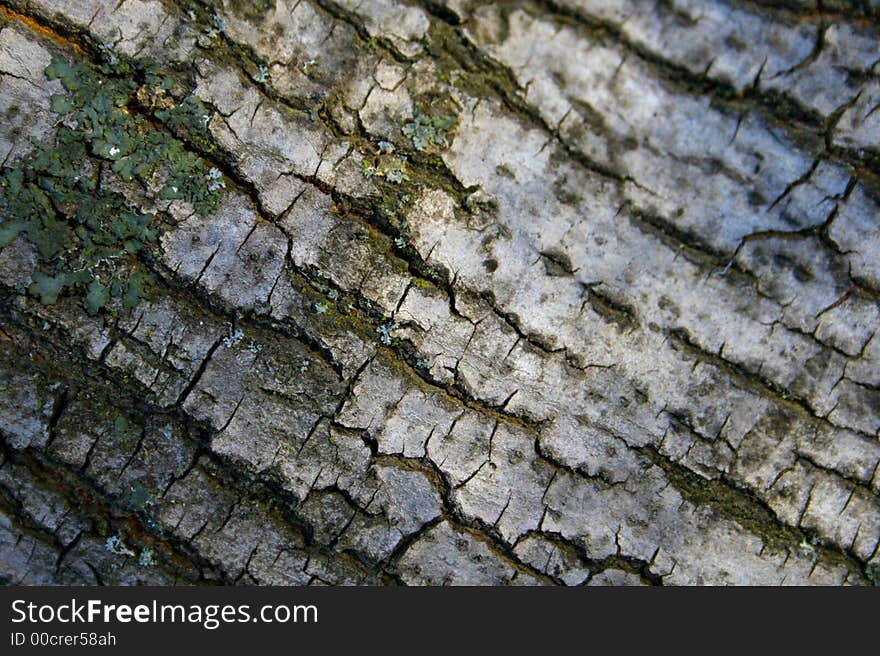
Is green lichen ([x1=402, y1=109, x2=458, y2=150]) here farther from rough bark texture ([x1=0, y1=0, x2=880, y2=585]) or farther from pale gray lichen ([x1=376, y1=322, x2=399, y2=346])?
pale gray lichen ([x1=376, y1=322, x2=399, y2=346])

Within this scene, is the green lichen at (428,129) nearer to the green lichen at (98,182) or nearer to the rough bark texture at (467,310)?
the rough bark texture at (467,310)

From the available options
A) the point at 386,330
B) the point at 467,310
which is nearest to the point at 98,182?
the point at 386,330

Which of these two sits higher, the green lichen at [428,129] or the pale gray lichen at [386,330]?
the green lichen at [428,129]

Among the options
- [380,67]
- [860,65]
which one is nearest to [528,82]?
[380,67]

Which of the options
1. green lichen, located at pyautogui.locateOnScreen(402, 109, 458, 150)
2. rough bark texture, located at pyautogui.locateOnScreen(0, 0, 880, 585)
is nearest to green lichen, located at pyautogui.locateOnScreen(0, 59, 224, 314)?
rough bark texture, located at pyautogui.locateOnScreen(0, 0, 880, 585)

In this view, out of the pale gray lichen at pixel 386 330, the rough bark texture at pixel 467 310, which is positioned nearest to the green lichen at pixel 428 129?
the rough bark texture at pixel 467 310
